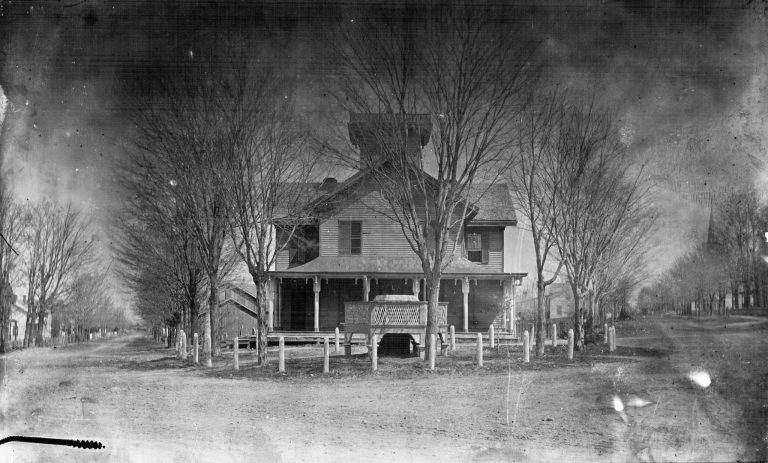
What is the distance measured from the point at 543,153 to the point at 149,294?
2700cm

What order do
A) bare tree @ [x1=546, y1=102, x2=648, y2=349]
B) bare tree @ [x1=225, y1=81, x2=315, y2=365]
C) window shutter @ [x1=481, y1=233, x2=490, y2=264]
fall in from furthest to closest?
window shutter @ [x1=481, y1=233, x2=490, y2=264], bare tree @ [x1=546, y1=102, x2=648, y2=349], bare tree @ [x1=225, y1=81, x2=315, y2=365]

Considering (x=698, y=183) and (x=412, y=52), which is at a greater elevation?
(x=412, y=52)

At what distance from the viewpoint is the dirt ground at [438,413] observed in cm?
895

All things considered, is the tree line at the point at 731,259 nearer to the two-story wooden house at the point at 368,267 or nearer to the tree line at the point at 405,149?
the tree line at the point at 405,149

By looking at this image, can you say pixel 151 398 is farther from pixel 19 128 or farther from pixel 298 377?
pixel 19 128

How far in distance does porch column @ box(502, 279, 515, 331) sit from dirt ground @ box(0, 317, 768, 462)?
1608 cm

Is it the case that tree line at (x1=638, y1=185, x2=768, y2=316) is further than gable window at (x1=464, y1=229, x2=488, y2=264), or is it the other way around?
gable window at (x1=464, y1=229, x2=488, y2=264)

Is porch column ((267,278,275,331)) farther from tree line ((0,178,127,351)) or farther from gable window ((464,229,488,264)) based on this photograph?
gable window ((464,229,488,264))

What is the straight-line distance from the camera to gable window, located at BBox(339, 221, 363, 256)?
31.8 metres

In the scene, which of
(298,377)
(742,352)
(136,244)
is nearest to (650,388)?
(742,352)

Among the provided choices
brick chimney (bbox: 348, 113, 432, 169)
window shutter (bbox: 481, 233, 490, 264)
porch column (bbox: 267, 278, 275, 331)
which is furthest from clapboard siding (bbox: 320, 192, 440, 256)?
brick chimney (bbox: 348, 113, 432, 169)

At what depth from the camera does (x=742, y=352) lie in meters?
10.4

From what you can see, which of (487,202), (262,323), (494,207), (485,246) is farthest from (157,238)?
(494,207)

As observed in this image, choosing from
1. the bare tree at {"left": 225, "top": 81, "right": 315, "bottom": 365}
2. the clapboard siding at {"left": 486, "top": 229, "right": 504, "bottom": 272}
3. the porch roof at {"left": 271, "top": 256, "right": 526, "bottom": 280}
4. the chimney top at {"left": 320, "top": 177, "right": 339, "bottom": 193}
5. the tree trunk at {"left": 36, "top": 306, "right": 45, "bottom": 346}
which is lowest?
the tree trunk at {"left": 36, "top": 306, "right": 45, "bottom": 346}
